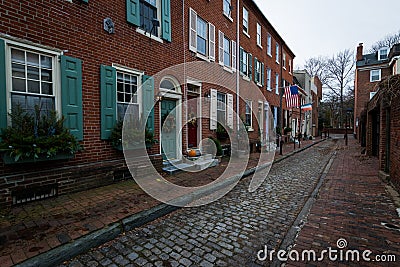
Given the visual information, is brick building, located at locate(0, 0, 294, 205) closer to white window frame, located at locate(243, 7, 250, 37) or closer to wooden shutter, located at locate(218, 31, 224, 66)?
wooden shutter, located at locate(218, 31, 224, 66)

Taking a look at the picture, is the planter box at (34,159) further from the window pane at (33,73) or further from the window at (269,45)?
the window at (269,45)

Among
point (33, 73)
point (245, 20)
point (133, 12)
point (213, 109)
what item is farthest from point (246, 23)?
point (33, 73)

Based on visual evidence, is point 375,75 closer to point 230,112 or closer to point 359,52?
point 359,52

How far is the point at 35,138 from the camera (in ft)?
12.3

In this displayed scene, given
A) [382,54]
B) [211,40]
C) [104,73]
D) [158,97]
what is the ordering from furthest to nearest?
1. [382,54]
2. [211,40]
3. [158,97]
4. [104,73]

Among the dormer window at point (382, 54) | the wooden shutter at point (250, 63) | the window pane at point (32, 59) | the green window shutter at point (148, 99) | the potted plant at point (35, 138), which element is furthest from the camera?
the dormer window at point (382, 54)

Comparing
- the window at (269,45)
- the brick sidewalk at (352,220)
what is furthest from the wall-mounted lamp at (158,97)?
the window at (269,45)

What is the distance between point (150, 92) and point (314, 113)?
32364 millimetres

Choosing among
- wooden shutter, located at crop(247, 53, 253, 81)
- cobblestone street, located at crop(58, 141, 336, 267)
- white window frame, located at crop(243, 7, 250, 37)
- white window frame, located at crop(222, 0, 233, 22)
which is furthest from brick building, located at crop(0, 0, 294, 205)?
wooden shutter, located at crop(247, 53, 253, 81)

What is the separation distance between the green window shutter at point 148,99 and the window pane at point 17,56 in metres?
2.62

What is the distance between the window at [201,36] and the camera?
28.1ft

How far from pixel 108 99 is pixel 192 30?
452 cm

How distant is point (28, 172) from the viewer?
13.0ft

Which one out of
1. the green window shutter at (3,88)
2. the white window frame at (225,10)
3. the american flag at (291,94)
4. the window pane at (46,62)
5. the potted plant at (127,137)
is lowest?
the potted plant at (127,137)
